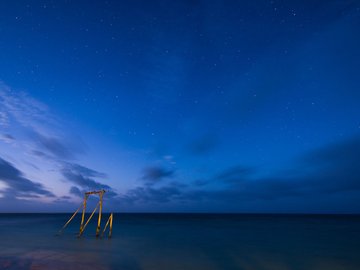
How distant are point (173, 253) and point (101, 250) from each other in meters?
5.27

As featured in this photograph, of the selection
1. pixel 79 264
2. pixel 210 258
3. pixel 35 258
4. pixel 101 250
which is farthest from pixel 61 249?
pixel 210 258

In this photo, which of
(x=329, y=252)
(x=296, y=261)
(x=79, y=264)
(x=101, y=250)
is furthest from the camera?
(x=329, y=252)

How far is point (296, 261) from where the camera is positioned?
18.2m

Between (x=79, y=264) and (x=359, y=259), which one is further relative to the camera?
(x=359, y=259)

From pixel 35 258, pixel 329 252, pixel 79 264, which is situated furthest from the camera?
pixel 329 252

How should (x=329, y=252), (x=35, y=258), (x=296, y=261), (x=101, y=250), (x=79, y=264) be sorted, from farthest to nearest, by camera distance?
(x=329, y=252) → (x=101, y=250) → (x=296, y=261) → (x=35, y=258) → (x=79, y=264)

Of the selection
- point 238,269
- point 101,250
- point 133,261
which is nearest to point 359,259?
point 238,269

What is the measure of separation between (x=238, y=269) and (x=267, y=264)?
7.48 feet

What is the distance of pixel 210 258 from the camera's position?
60.8 ft

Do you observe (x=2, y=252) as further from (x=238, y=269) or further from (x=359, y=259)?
(x=359, y=259)

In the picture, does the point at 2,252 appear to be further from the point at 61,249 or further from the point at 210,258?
the point at 210,258

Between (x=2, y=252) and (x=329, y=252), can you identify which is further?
(x=329, y=252)

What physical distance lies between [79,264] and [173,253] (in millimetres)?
7518

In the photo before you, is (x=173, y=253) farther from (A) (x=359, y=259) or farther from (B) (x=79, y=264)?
(A) (x=359, y=259)
